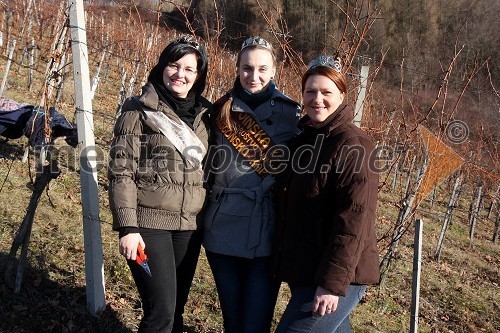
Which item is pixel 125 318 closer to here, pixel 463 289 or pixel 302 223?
pixel 302 223

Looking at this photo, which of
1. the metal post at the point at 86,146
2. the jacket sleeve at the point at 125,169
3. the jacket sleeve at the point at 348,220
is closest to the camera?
the jacket sleeve at the point at 348,220

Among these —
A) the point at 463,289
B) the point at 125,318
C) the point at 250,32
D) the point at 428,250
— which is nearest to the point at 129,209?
the point at 125,318

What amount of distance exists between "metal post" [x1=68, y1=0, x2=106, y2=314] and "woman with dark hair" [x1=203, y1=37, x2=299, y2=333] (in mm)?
835

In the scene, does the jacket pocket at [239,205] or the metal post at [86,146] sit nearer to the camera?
the jacket pocket at [239,205]

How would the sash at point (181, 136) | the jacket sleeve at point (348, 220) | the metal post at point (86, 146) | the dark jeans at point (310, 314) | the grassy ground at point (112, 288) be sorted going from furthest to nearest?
the grassy ground at point (112, 288)
the metal post at point (86, 146)
the sash at point (181, 136)
the dark jeans at point (310, 314)
the jacket sleeve at point (348, 220)

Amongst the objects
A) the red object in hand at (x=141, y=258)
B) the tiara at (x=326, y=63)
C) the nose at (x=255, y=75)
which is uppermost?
the tiara at (x=326, y=63)

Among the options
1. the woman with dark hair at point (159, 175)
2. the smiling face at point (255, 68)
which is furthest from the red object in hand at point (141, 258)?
the smiling face at point (255, 68)

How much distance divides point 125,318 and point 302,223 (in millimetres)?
1771

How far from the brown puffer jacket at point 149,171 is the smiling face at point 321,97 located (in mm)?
638

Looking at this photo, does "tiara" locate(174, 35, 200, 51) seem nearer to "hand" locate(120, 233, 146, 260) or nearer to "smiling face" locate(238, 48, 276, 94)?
"smiling face" locate(238, 48, 276, 94)

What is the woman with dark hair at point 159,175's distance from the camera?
2.02 metres

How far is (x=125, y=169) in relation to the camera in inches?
79.6

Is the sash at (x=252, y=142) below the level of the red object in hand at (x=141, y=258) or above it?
above

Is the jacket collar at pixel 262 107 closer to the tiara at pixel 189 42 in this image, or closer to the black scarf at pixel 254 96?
the black scarf at pixel 254 96
